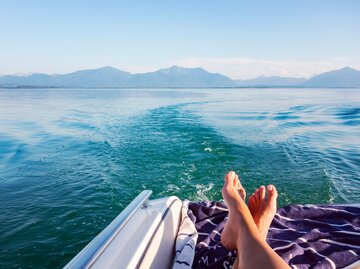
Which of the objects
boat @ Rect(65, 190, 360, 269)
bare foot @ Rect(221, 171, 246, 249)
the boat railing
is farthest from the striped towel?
the boat railing

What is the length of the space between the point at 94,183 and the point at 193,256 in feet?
12.0

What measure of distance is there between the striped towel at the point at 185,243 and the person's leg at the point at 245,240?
27 centimetres

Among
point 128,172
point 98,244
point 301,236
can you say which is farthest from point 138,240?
point 128,172

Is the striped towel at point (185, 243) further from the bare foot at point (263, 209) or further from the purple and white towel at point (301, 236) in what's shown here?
the bare foot at point (263, 209)

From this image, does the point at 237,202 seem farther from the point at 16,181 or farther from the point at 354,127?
the point at 354,127

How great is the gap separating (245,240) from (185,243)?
644mm

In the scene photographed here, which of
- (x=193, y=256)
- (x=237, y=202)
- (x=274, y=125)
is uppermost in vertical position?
(x=237, y=202)

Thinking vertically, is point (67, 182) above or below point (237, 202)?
below

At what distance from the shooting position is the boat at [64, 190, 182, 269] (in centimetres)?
155

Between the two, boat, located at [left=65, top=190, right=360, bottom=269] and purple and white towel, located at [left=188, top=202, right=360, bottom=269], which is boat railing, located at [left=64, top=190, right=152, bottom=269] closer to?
boat, located at [left=65, top=190, right=360, bottom=269]

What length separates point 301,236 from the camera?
2117mm

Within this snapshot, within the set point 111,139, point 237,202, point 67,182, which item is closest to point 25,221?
point 67,182

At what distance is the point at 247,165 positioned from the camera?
5.84 meters

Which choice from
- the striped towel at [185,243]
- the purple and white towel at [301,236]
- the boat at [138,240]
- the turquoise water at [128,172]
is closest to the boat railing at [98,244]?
the boat at [138,240]
